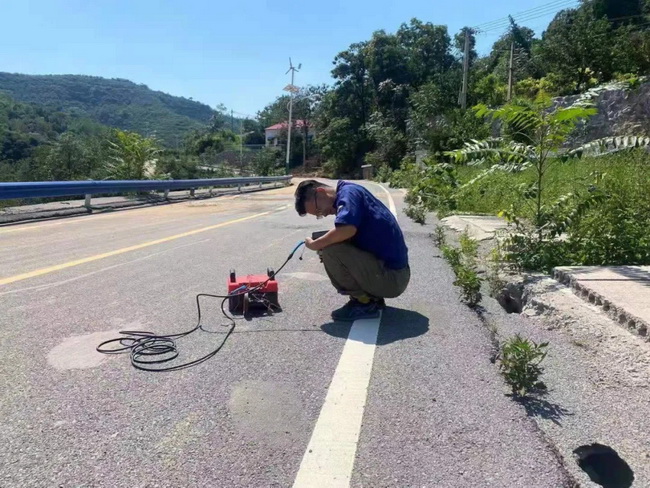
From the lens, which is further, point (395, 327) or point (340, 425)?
point (395, 327)

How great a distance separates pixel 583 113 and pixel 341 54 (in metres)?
59.9

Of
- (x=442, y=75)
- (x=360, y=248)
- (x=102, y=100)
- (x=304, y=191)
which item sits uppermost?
(x=102, y=100)

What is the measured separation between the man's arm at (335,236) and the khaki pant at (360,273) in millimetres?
160

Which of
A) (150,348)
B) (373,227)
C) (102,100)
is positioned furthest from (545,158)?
(102,100)

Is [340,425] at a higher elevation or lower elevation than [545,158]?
lower

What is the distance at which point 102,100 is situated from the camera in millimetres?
169125

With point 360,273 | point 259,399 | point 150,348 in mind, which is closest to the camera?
point 259,399

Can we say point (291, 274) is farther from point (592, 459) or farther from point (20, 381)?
point (592, 459)

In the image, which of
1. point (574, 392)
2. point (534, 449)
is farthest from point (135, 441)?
point (574, 392)

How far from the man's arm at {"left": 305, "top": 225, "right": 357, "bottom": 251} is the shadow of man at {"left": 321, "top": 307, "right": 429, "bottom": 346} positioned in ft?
2.22

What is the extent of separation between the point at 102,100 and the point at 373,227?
18670cm

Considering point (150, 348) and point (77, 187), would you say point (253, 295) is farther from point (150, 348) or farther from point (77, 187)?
point (77, 187)

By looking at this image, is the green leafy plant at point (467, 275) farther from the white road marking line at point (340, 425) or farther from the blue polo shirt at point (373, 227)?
the white road marking line at point (340, 425)

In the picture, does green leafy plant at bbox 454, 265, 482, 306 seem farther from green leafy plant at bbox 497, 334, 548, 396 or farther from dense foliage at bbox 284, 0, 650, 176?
dense foliage at bbox 284, 0, 650, 176
